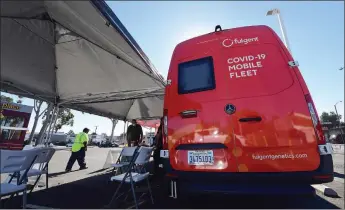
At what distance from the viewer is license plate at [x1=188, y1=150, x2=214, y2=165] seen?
2.47 metres

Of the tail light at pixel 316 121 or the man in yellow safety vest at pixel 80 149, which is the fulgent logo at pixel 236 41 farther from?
the man in yellow safety vest at pixel 80 149

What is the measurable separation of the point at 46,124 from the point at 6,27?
128 inches

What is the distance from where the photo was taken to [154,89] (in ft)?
19.7

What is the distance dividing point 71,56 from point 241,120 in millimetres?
4668

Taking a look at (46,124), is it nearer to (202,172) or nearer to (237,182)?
(202,172)

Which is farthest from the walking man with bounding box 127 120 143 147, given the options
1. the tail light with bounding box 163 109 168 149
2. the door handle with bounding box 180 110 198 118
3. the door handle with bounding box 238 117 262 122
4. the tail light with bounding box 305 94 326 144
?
the tail light with bounding box 305 94 326 144

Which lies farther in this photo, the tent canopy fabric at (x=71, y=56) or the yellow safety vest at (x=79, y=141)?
the yellow safety vest at (x=79, y=141)

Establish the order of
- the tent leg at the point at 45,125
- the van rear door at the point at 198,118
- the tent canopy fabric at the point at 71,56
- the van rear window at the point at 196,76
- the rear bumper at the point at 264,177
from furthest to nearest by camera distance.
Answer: the tent leg at the point at 45,125 < the tent canopy fabric at the point at 71,56 < the van rear window at the point at 196,76 < the van rear door at the point at 198,118 < the rear bumper at the point at 264,177

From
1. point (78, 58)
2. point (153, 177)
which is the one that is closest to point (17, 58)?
point (78, 58)

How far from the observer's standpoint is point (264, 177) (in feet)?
7.27

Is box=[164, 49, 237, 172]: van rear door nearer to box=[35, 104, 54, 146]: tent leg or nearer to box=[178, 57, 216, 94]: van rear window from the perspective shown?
box=[178, 57, 216, 94]: van rear window

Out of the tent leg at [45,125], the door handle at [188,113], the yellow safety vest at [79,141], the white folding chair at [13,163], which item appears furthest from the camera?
the yellow safety vest at [79,141]

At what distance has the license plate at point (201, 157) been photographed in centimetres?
247

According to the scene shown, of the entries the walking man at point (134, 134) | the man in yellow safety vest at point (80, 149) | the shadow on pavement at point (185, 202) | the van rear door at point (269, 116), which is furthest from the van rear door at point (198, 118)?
the man in yellow safety vest at point (80, 149)
